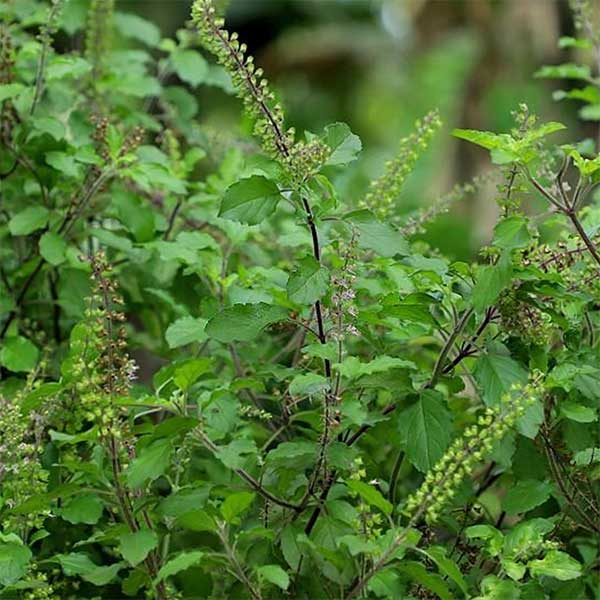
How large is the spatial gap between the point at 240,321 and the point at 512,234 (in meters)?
0.33

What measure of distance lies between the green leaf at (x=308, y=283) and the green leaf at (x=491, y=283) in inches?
6.6

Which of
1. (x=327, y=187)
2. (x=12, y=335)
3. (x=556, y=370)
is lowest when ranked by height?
(x=12, y=335)

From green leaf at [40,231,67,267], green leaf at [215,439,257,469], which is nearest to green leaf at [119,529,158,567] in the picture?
green leaf at [215,439,257,469]

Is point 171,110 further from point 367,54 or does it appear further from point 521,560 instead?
point 367,54

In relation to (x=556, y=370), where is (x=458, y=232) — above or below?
below

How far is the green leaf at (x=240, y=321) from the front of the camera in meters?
1.31

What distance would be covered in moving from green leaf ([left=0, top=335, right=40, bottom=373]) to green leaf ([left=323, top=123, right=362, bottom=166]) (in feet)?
1.98

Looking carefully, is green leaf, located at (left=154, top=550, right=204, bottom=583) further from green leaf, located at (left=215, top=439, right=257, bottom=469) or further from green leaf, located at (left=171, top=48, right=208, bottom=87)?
green leaf, located at (left=171, top=48, right=208, bottom=87)

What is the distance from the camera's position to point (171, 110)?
237 centimetres

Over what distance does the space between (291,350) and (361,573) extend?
0.58 metres

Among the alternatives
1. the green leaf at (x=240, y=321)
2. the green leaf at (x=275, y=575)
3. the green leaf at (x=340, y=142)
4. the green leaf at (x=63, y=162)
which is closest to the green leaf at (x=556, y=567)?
the green leaf at (x=275, y=575)

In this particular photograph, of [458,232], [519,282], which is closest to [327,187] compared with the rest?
[519,282]

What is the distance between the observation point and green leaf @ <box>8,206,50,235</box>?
1.78 meters

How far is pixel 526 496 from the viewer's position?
1373mm
